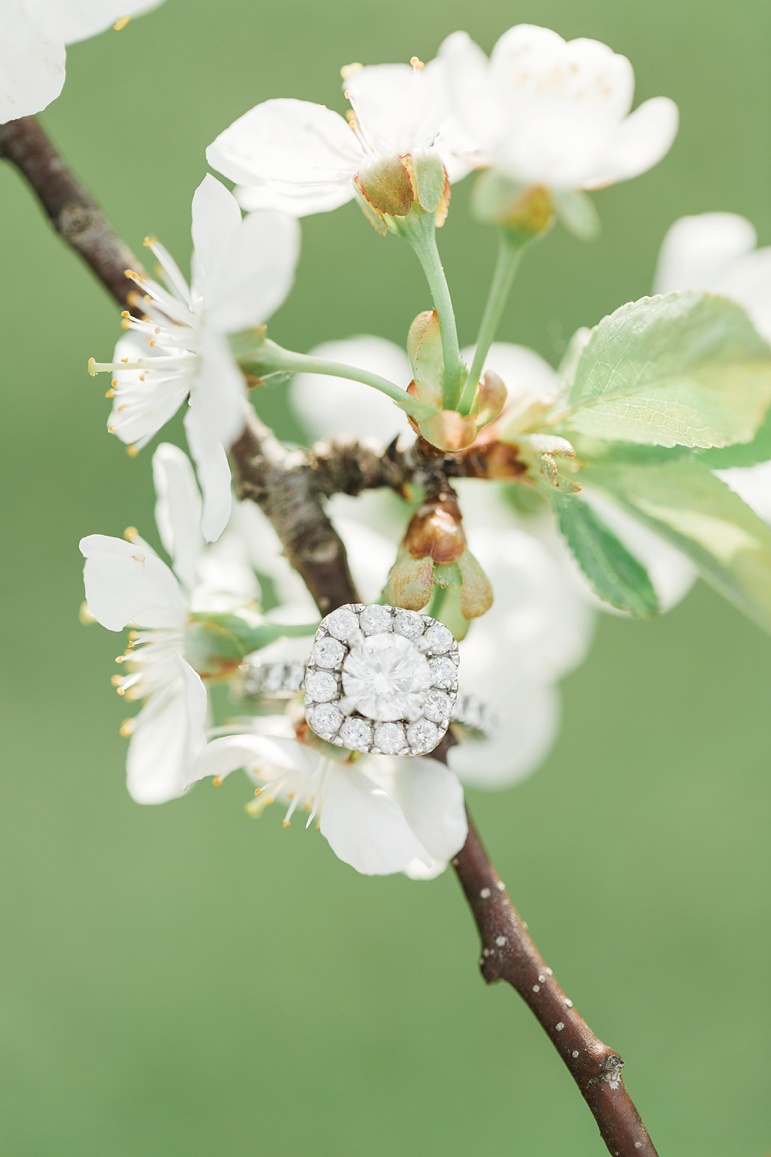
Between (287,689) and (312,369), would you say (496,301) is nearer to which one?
(312,369)

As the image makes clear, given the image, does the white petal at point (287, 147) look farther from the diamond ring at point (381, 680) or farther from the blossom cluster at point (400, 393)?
the diamond ring at point (381, 680)

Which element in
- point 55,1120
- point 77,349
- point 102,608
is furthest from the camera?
point 77,349

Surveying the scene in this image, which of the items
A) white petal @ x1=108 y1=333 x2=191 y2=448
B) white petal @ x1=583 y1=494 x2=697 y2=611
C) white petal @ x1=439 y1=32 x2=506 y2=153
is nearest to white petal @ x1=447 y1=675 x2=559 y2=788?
white petal @ x1=583 y1=494 x2=697 y2=611

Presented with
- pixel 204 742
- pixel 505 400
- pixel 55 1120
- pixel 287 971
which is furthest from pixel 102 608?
pixel 55 1120

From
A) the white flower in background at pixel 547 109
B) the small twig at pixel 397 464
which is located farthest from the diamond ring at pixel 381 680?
the white flower in background at pixel 547 109

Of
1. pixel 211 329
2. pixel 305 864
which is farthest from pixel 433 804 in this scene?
pixel 305 864

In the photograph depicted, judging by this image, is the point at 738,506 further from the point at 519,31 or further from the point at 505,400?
the point at 519,31

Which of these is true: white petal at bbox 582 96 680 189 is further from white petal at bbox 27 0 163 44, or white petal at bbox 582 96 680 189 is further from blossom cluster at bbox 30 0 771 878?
white petal at bbox 27 0 163 44
